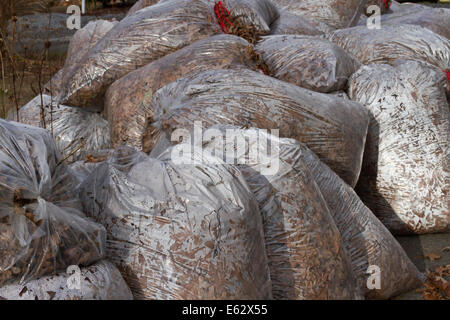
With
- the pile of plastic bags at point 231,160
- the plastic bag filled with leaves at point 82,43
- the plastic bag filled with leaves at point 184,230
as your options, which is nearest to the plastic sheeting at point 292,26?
the pile of plastic bags at point 231,160

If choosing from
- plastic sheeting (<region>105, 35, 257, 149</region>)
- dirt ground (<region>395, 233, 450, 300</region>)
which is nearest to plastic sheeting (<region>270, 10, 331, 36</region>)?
plastic sheeting (<region>105, 35, 257, 149</region>)

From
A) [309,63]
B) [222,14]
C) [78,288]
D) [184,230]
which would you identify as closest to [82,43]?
[222,14]

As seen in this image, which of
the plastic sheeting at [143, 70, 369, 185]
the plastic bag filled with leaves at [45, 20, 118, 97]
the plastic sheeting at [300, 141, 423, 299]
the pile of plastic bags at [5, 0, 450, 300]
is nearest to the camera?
the pile of plastic bags at [5, 0, 450, 300]

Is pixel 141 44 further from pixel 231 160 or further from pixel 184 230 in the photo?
pixel 184 230

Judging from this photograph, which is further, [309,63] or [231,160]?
[309,63]

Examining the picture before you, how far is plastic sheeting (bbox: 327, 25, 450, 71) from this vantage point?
3.41 m

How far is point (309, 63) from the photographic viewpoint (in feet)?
10.1

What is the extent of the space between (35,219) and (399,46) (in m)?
2.44

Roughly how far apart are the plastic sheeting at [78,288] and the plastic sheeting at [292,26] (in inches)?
92.6

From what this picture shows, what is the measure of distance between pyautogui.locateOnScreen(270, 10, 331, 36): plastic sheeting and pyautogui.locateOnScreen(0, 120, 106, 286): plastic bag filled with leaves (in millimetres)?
2241

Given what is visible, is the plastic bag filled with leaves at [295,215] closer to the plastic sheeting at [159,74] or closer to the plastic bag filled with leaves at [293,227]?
the plastic bag filled with leaves at [293,227]

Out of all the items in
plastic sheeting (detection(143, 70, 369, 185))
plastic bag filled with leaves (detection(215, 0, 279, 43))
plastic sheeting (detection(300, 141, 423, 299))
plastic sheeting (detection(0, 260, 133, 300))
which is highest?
plastic bag filled with leaves (detection(215, 0, 279, 43))

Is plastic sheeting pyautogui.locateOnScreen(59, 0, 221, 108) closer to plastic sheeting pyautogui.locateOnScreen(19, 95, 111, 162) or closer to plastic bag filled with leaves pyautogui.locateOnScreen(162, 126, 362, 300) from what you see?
plastic sheeting pyautogui.locateOnScreen(19, 95, 111, 162)
